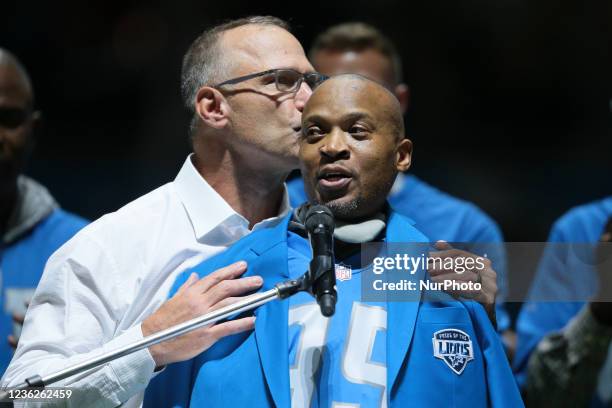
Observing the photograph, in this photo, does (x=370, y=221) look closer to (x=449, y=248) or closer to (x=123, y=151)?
(x=449, y=248)

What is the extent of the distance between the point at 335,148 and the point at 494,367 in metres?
0.56

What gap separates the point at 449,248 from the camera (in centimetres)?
243

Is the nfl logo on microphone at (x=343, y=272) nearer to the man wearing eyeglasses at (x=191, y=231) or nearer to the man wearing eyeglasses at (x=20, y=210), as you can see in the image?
the man wearing eyeglasses at (x=191, y=231)

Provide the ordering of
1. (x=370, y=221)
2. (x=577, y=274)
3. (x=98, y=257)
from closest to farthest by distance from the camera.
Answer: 1. (x=370, y=221)
2. (x=98, y=257)
3. (x=577, y=274)

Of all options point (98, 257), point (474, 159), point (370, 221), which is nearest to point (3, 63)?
point (98, 257)

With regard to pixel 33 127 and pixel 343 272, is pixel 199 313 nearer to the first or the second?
pixel 343 272

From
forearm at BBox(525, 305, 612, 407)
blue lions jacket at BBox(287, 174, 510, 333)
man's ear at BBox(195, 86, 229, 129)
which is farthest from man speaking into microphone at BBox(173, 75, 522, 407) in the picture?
blue lions jacket at BBox(287, 174, 510, 333)

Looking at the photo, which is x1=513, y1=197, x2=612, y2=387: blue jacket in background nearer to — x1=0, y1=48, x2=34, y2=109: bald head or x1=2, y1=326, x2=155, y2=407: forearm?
x1=2, y1=326, x2=155, y2=407: forearm

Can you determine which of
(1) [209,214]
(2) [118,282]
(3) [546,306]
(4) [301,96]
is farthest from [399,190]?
(2) [118,282]

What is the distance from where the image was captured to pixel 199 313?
7.68 feet

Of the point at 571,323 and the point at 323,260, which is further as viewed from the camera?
the point at 571,323

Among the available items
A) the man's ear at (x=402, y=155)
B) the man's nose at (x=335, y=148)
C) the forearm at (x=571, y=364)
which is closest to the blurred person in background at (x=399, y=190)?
the forearm at (x=571, y=364)

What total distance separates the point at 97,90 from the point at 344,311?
3147 mm

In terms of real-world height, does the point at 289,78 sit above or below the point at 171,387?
above
